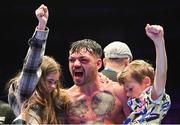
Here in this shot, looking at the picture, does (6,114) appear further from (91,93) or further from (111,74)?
(111,74)

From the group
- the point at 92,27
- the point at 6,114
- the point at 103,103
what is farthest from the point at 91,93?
the point at 92,27

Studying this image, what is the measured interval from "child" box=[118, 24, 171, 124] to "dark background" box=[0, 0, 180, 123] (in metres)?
2.76

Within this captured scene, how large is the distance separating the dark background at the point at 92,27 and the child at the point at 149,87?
276 centimetres

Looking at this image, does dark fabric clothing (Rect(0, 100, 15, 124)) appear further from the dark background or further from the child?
the dark background

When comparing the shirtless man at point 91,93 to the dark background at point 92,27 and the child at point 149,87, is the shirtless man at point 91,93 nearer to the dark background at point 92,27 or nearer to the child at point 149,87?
the child at point 149,87

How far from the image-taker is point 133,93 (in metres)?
2.17

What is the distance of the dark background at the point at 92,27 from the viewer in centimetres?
498

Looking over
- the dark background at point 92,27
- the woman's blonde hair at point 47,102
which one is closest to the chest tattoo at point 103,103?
the woman's blonde hair at point 47,102

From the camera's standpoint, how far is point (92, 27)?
16.9 ft

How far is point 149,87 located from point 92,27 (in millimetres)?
3217

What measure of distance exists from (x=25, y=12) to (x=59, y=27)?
1.26 ft

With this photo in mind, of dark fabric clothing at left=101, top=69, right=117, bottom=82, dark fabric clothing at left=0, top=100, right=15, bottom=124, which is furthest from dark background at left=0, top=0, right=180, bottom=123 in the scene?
dark fabric clothing at left=0, top=100, right=15, bottom=124

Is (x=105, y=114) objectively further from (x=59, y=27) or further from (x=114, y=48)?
(x=59, y=27)

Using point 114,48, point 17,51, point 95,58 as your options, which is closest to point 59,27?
point 17,51
